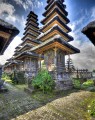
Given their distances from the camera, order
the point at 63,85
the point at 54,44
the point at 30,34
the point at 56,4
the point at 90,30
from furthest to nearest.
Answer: the point at 30,34 → the point at 56,4 → the point at 63,85 → the point at 54,44 → the point at 90,30

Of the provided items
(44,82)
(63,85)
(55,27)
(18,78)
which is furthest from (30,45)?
(44,82)

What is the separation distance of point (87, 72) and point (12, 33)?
23.9 metres

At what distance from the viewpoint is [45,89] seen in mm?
13141

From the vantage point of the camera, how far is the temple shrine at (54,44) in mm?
14936

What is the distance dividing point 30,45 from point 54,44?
14279 mm

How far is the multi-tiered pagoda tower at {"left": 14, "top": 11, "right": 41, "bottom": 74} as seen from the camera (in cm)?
2521

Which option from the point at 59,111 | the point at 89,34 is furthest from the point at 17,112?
the point at 89,34

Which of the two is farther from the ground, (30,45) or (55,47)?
(30,45)

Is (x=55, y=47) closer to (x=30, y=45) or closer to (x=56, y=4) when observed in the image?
(x=56, y=4)

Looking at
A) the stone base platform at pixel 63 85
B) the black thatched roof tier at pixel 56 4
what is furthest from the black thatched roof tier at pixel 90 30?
the black thatched roof tier at pixel 56 4

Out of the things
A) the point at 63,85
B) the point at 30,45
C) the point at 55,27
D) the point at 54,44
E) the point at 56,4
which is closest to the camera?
the point at 54,44

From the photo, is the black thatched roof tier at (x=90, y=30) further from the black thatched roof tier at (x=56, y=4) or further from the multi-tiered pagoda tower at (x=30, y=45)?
the multi-tiered pagoda tower at (x=30, y=45)

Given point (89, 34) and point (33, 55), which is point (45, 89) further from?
point (33, 55)

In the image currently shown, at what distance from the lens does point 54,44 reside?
1498 centimetres
